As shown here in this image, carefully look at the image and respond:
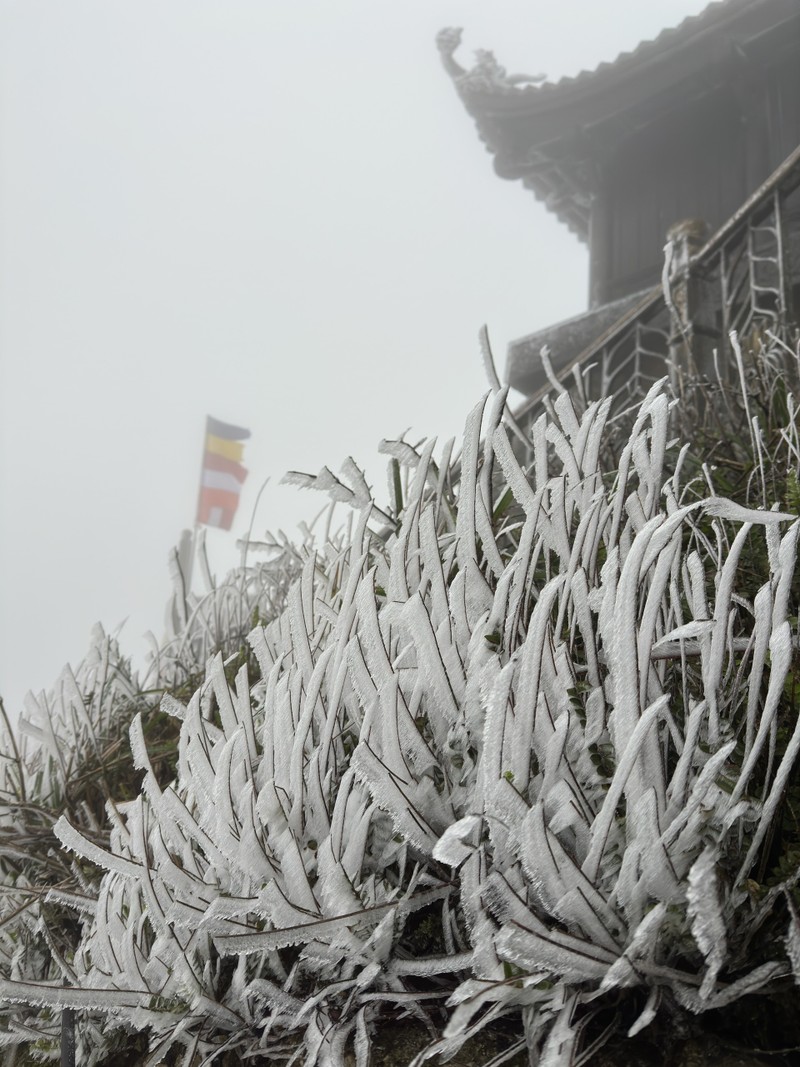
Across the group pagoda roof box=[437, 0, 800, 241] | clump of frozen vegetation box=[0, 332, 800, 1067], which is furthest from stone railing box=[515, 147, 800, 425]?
pagoda roof box=[437, 0, 800, 241]

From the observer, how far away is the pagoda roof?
594cm

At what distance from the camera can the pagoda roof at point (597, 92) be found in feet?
19.5

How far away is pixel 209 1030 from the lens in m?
0.89

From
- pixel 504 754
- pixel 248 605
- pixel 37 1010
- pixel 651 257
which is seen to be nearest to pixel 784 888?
pixel 504 754

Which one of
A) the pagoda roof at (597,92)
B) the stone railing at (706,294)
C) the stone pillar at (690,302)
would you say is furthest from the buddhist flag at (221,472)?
the stone pillar at (690,302)

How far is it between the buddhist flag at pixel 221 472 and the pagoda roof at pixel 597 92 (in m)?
3.45

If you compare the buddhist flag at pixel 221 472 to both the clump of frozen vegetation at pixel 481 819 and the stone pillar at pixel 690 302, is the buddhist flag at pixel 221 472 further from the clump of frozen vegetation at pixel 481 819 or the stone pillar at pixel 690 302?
the clump of frozen vegetation at pixel 481 819

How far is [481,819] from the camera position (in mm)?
719

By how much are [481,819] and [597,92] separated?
7048 mm

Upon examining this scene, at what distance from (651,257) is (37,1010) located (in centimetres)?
747

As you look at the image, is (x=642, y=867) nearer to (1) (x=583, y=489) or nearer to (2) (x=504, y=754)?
(2) (x=504, y=754)

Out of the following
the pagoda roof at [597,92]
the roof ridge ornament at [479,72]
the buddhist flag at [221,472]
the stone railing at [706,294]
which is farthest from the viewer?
the buddhist flag at [221,472]

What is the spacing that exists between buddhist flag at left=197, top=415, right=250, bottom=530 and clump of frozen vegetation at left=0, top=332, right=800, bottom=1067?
317 inches

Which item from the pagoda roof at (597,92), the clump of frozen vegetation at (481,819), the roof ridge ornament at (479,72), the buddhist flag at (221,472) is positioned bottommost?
the clump of frozen vegetation at (481,819)
